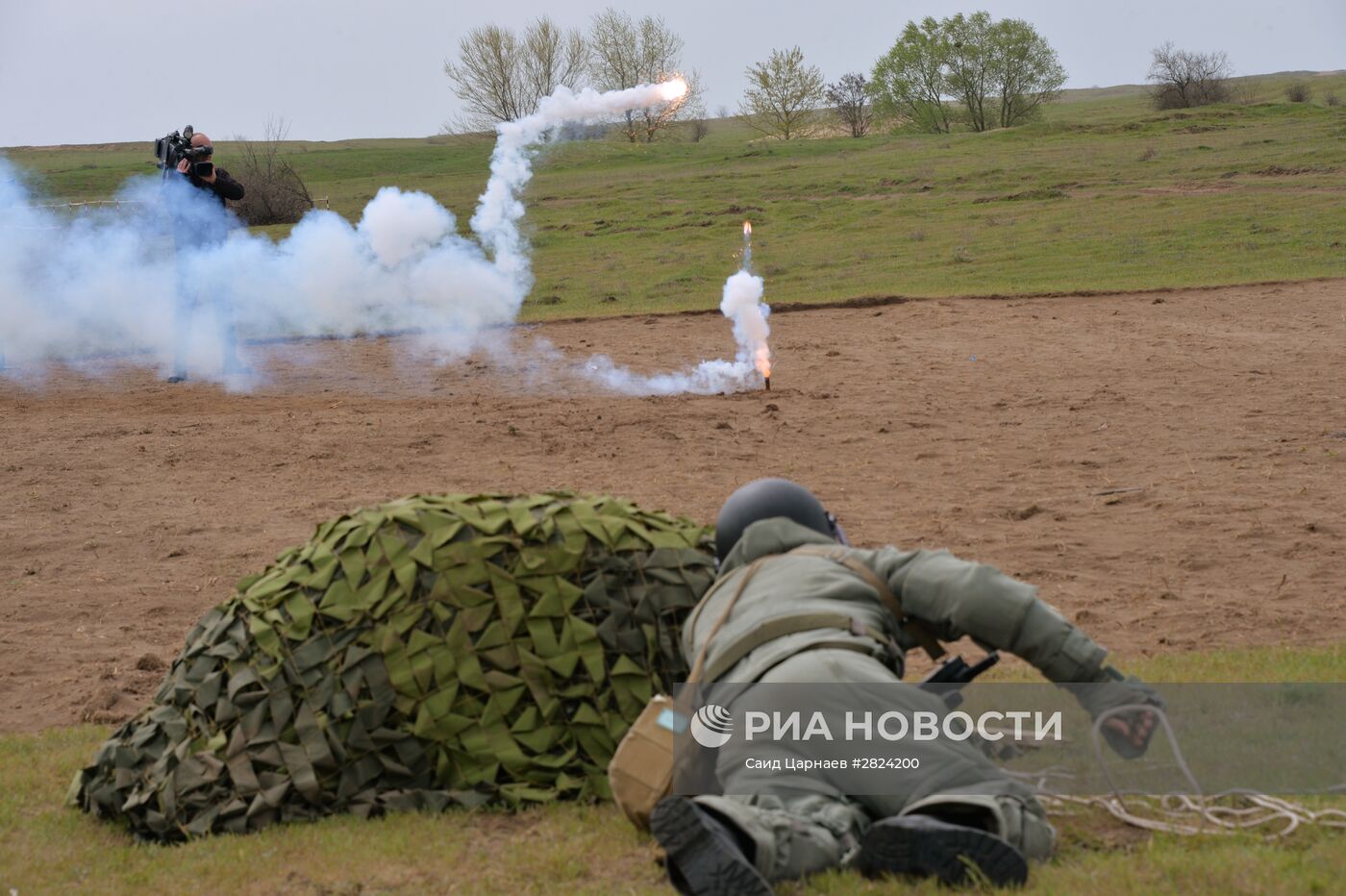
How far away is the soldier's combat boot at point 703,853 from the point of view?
3545 mm

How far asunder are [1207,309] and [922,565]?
14898 millimetres

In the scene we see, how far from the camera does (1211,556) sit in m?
8.15

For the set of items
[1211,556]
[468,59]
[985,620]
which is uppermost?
[468,59]

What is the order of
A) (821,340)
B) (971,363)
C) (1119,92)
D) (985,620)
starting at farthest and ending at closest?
(1119,92) < (821,340) < (971,363) < (985,620)

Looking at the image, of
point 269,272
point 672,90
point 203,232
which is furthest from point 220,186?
point 672,90

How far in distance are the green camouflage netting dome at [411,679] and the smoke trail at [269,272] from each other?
11728 millimetres

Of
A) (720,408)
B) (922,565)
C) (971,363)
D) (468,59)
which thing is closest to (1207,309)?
(971,363)

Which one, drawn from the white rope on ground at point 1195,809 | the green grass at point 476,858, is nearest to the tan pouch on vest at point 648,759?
the green grass at point 476,858

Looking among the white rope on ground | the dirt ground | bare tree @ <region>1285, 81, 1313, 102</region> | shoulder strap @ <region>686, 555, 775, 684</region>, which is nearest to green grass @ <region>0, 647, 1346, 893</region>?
the white rope on ground

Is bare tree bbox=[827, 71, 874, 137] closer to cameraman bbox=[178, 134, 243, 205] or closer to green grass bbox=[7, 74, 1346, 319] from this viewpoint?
green grass bbox=[7, 74, 1346, 319]

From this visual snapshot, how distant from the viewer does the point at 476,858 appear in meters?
4.43

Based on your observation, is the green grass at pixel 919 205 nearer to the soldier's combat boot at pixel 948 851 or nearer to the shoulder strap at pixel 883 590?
the shoulder strap at pixel 883 590

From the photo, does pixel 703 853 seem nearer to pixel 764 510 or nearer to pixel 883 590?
pixel 883 590

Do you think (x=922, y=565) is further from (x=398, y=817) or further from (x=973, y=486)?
(x=973, y=486)
